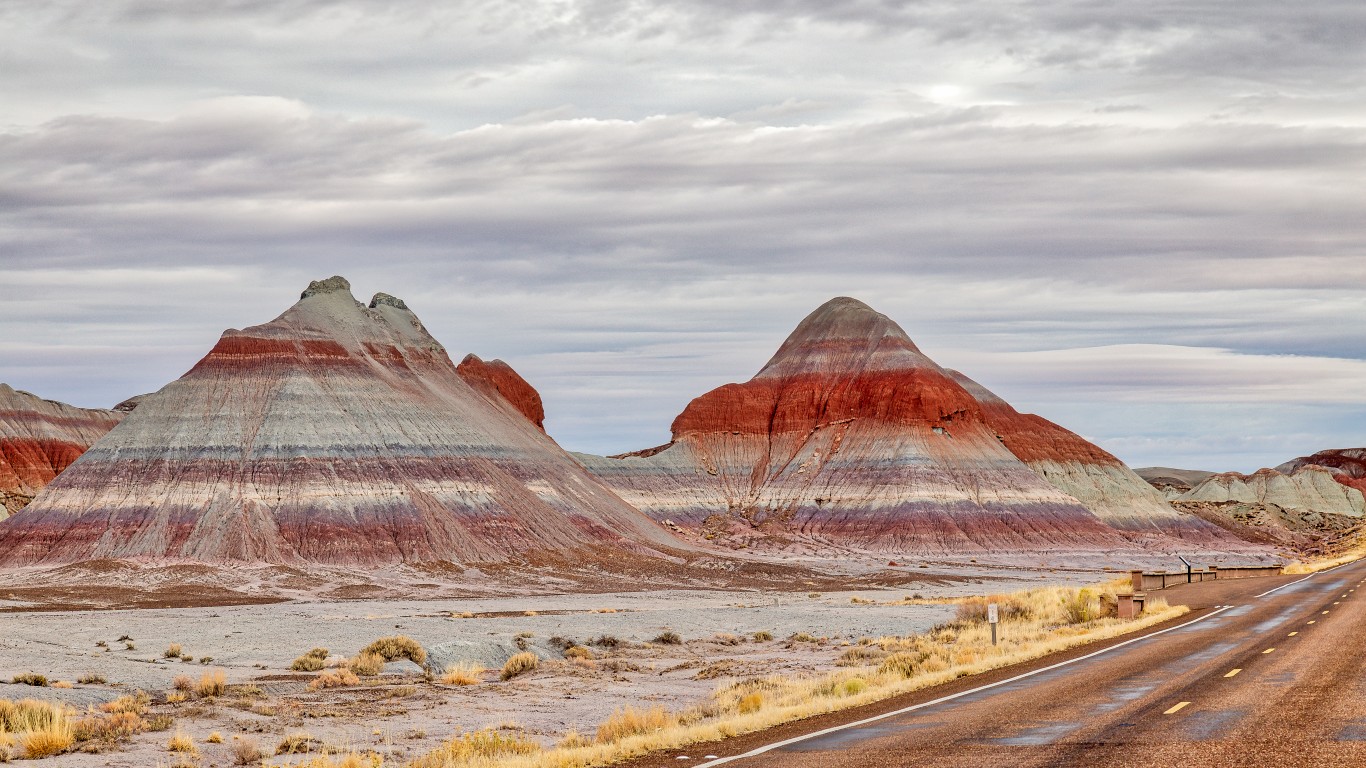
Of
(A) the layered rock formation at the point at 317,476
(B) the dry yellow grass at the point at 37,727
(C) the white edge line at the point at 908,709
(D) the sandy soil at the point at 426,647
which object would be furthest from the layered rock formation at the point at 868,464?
(B) the dry yellow grass at the point at 37,727

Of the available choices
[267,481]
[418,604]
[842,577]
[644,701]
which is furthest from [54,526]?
[644,701]

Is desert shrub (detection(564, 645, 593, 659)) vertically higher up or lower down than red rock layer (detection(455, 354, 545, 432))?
lower down

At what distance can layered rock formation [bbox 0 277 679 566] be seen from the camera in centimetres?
9925

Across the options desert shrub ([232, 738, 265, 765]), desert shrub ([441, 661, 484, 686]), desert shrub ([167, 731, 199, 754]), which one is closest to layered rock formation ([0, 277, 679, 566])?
desert shrub ([441, 661, 484, 686])

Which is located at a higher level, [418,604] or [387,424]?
[387,424]

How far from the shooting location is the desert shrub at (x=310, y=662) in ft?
122

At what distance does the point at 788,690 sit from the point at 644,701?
150 inches

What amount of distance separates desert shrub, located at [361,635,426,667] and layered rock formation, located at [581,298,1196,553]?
10132 cm

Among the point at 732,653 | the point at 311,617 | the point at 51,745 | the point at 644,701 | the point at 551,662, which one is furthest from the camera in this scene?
the point at 311,617

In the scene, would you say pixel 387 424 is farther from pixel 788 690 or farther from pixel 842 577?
pixel 788 690

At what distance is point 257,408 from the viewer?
368 feet

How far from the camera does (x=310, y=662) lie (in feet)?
123

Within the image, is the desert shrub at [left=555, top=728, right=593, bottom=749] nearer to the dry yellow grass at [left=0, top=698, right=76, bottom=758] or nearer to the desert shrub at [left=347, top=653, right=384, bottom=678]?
the dry yellow grass at [left=0, top=698, right=76, bottom=758]

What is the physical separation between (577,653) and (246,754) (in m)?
18.5
